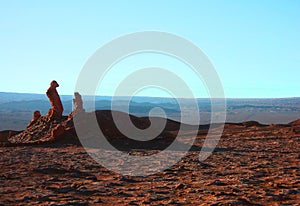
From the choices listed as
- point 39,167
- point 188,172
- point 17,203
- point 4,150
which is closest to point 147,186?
point 188,172

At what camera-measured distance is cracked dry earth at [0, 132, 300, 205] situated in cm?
1027

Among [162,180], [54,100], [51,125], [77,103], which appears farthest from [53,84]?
[162,180]

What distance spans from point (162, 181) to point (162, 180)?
0.59ft

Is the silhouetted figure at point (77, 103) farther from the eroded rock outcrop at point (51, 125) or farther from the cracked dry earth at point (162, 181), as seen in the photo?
the cracked dry earth at point (162, 181)

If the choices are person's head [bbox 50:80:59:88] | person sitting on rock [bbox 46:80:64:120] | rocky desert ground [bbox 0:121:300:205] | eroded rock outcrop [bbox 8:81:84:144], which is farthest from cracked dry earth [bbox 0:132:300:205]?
person's head [bbox 50:80:59:88]

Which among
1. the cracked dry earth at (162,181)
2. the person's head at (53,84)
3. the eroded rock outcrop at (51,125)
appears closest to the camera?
the cracked dry earth at (162,181)

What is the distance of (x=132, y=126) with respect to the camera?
99.2ft

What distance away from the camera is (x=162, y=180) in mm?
13062

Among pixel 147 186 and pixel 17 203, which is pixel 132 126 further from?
pixel 17 203

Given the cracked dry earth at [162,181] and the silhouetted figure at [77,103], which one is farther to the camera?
the silhouetted figure at [77,103]

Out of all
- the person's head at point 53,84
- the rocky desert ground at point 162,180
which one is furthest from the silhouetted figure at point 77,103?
the rocky desert ground at point 162,180

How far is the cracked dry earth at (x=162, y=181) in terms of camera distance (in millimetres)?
10270

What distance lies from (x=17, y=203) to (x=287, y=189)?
23.9 ft

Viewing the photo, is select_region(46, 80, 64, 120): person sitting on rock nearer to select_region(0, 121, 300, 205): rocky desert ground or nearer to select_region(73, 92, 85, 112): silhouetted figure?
select_region(73, 92, 85, 112): silhouetted figure
